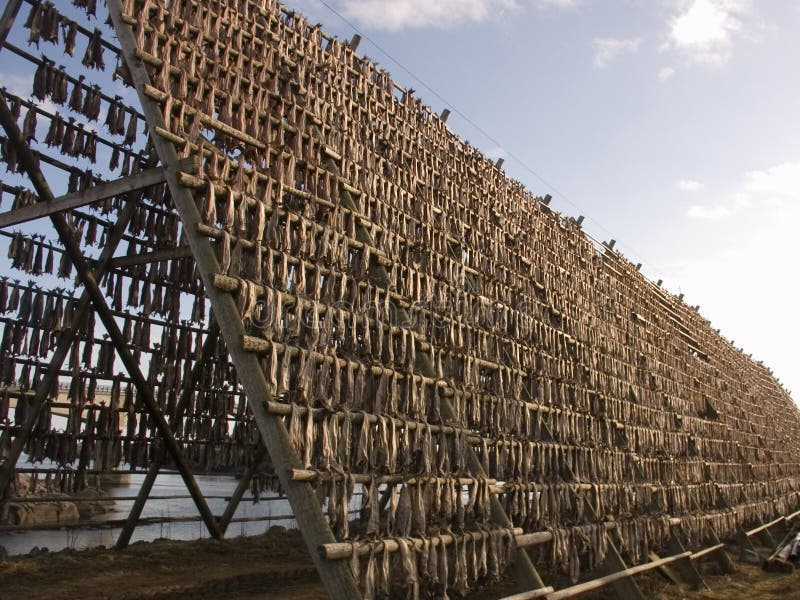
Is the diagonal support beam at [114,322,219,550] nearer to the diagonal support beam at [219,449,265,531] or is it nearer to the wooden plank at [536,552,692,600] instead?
the diagonal support beam at [219,449,265,531]

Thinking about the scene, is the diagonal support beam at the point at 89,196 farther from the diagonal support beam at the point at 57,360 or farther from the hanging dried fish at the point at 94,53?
the hanging dried fish at the point at 94,53

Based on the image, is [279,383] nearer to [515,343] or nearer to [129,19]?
[129,19]

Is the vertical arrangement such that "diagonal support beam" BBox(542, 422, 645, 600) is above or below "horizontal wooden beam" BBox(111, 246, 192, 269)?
below

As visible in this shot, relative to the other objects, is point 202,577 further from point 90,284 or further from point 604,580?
point 604,580

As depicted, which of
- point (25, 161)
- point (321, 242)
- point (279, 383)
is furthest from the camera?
point (25, 161)

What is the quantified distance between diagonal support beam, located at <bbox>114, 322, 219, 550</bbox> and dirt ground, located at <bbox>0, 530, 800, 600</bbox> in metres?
0.35

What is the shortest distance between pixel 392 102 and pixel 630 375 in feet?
17.5

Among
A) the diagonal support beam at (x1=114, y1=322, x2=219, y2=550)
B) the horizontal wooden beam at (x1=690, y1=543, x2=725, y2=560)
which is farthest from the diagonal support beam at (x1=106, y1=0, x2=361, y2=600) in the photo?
the horizontal wooden beam at (x1=690, y1=543, x2=725, y2=560)

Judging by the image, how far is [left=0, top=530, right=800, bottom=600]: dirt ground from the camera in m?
6.70

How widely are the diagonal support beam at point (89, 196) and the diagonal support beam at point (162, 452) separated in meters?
2.82

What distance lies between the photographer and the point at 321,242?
16.5 feet

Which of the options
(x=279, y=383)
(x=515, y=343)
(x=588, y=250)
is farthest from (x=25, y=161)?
(x=588, y=250)

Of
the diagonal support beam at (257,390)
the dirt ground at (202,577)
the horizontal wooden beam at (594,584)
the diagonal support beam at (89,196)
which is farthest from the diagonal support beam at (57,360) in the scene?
the horizontal wooden beam at (594,584)

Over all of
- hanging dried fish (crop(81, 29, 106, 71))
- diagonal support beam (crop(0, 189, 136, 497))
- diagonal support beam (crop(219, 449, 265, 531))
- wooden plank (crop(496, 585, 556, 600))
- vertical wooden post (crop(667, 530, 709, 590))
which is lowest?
vertical wooden post (crop(667, 530, 709, 590))
